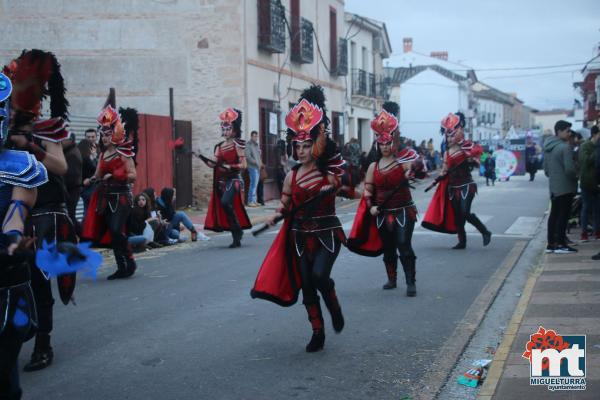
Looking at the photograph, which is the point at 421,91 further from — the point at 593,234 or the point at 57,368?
the point at 57,368

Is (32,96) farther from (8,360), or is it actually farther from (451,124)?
(451,124)

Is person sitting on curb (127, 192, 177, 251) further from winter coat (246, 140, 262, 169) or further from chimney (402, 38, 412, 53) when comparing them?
chimney (402, 38, 412, 53)

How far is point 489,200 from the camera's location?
23.5 m

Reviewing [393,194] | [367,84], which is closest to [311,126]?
[393,194]

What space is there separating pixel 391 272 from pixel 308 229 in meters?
3.00

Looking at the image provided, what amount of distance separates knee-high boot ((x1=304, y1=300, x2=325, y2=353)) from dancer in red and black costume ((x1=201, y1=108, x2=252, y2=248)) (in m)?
6.49

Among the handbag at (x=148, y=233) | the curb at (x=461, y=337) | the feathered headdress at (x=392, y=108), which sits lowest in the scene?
the curb at (x=461, y=337)

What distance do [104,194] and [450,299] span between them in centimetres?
436

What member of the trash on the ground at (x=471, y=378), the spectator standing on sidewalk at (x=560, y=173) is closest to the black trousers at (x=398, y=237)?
the trash on the ground at (x=471, y=378)

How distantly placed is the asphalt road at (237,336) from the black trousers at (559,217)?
3.52 feet

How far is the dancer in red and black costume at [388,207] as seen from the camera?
880cm

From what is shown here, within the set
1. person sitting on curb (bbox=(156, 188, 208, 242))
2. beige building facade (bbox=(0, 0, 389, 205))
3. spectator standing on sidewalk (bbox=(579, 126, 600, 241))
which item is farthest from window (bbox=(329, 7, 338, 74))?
spectator standing on sidewalk (bbox=(579, 126, 600, 241))

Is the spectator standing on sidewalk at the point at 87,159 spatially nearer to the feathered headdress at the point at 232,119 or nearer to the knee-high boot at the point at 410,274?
the feathered headdress at the point at 232,119

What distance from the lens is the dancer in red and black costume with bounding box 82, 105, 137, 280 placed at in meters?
9.91
